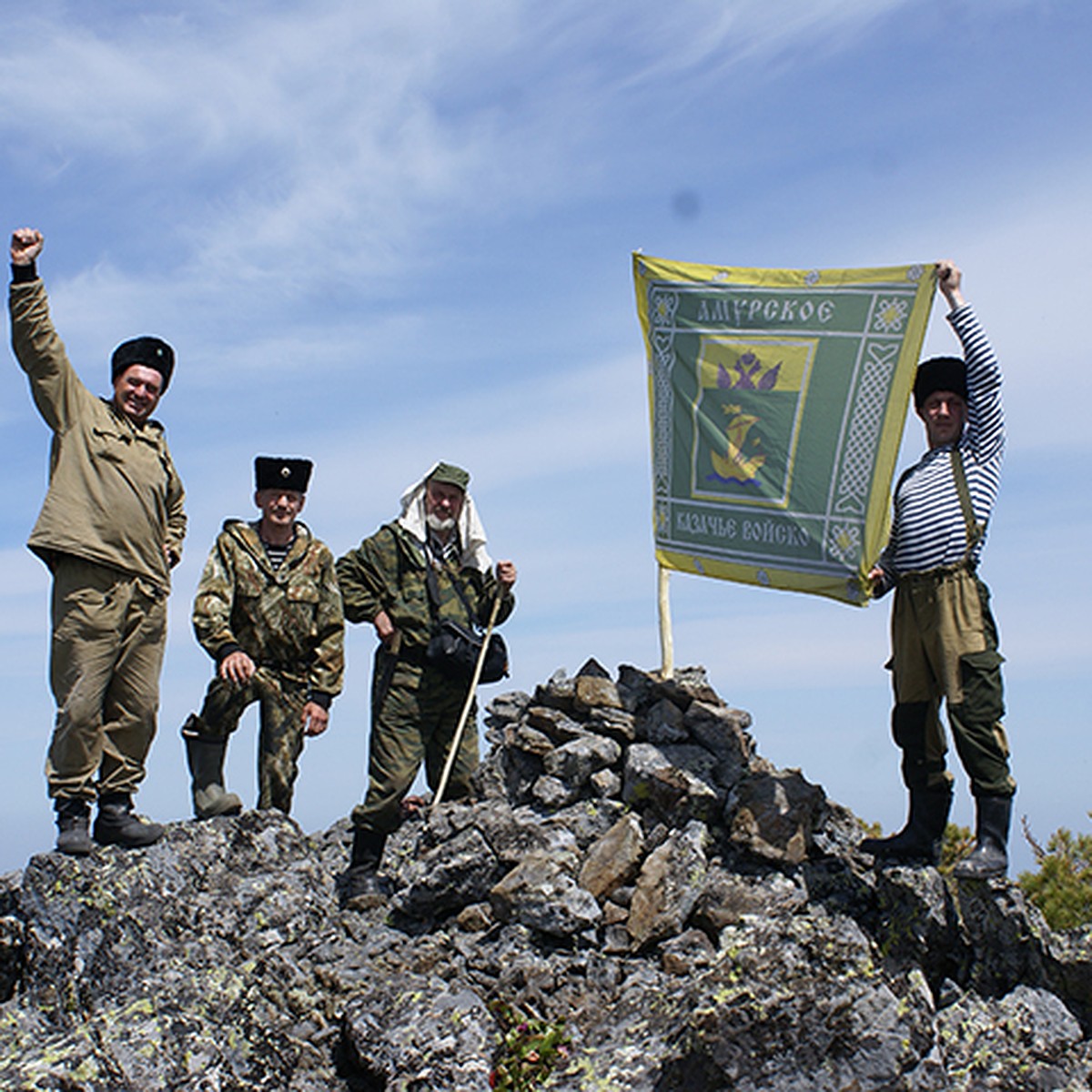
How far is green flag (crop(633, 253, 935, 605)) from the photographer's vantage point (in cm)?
843

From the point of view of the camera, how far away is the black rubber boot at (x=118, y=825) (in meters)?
7.50

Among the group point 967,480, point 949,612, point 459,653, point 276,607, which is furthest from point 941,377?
point 276,607

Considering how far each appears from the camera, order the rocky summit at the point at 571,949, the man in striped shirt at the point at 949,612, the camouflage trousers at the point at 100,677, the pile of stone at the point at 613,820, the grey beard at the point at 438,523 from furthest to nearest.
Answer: the grey beard at the point at 438,523 < the pile of stone at the point at 613,820 < the man in striped shirt at the point at 949,612 < the camouflage trousers at the point at 100,677 < the rocky summit at the point at 571,949

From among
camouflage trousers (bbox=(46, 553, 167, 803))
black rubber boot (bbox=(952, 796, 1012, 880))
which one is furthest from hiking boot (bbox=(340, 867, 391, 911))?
black rubber boot (bbox=(952, 796, 1012, 880))

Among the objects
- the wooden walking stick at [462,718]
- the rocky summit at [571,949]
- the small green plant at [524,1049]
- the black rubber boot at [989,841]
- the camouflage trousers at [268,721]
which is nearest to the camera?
the rocky summit at [571,949]

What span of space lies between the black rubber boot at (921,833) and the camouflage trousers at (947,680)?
9 cm

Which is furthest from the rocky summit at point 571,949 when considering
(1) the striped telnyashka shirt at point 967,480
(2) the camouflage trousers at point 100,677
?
(1) the striped telnyashka shirt at point 967,480

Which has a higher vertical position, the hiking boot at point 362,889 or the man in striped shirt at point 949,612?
the man in striped shirt at point 949,612

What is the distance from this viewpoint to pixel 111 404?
757 centimetres

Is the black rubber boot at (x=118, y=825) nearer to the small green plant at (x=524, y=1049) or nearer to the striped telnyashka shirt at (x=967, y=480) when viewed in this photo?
the small green plant at (x=524, y=1049)

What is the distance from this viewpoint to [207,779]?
28.3ft

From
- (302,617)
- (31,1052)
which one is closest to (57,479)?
(302,617)

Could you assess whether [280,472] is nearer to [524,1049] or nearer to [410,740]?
[410,740]

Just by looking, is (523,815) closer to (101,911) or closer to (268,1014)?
(268,1014)
